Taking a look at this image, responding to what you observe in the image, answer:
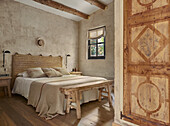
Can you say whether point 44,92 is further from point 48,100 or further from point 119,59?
point 119,59

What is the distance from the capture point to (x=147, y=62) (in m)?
1.47

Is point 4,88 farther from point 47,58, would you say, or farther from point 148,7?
point 148,7

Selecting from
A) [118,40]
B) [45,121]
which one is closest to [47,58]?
[45,121]

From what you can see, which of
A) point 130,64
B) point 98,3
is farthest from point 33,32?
point 130,64

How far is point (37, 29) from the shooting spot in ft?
16.4

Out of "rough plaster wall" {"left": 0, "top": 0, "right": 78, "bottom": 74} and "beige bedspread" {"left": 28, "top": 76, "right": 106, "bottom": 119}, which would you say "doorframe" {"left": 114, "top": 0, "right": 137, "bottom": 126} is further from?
"rough plaster wall" {"left": 0, "top": 0, "right": 78, "bottom": 74}

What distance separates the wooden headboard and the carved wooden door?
4.00 meters

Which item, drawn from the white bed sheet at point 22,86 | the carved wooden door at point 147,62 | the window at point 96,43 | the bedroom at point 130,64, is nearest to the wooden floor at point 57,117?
the bedroom at point 130,64

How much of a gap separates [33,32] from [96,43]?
8.75 ft

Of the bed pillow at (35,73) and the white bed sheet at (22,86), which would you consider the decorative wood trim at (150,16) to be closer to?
the white bed sheet at (22,86)

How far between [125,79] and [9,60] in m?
4.09

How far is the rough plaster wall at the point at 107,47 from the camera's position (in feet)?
16.8

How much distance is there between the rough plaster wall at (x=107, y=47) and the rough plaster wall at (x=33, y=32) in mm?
333

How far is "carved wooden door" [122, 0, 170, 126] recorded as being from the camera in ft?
4.44
